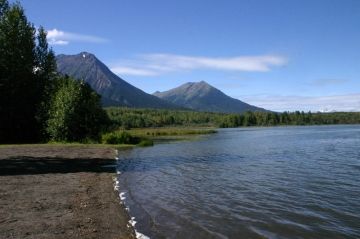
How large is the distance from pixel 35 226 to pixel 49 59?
6533 centimetres


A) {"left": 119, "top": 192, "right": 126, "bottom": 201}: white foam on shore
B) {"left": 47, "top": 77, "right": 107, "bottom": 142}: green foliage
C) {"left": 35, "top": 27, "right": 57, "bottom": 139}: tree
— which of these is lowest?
{"left": 119, "top": 192, "right": 126, "bottom": 201}: white foam on shore

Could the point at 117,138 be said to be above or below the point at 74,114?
below

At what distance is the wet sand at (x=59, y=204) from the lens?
15.4m

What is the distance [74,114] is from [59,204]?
49.2 metres

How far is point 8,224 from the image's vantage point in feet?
51.9

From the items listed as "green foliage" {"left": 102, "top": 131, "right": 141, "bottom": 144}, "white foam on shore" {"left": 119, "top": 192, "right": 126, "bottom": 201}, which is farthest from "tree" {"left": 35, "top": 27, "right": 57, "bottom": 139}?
"white foam on shore" {"left": 119, "top": 192, "right": 126, "bottom": 201}

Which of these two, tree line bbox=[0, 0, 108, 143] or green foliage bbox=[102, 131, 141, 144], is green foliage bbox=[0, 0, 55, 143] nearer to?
tree line bbox=[0, 0, 108, 143]

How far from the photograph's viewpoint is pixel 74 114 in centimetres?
6769

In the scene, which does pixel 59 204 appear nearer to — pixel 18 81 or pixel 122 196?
pixel 122 196

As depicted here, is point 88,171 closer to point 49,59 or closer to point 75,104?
point 75,104

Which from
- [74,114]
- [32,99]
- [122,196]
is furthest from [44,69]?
[122,196]

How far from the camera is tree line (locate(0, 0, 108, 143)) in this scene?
67.8 meters

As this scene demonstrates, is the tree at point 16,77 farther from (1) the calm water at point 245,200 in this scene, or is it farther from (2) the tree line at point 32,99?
(1) the calm water at point 245,200

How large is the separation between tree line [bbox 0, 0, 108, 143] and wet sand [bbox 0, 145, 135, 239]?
33.4 m
